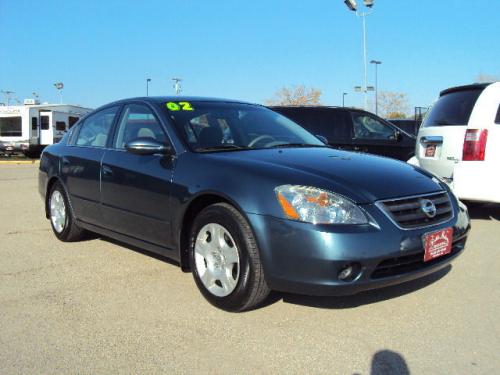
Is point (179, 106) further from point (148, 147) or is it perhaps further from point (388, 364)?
point (388, 364)

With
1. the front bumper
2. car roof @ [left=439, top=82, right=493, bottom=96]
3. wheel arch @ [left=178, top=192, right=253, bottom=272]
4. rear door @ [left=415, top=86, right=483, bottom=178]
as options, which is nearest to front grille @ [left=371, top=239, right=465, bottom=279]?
the front bumper

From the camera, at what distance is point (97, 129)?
5.28 meters

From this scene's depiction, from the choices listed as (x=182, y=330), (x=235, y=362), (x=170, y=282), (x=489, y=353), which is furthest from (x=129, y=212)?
(x=489, y=353)

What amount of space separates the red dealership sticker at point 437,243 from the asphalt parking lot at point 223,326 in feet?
1.39

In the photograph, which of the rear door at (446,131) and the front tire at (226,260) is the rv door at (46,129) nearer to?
the rear door at (446,131)

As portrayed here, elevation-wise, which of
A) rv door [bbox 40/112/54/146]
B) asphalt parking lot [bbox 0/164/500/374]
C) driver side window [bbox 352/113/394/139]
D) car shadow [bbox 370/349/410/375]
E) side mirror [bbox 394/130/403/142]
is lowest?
car shadow [bbox 370/349/410/375]

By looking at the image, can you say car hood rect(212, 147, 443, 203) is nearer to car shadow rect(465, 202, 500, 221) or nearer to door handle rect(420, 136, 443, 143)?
door handle rect(420, 136, 443, 143)

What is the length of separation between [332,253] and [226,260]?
80cm

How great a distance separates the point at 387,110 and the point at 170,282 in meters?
68.7

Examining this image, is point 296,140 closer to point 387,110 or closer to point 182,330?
point 182,330

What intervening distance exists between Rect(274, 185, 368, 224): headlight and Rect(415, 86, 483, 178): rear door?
3.66 m

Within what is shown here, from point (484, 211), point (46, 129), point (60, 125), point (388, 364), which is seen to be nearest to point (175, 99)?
point (388, 364)

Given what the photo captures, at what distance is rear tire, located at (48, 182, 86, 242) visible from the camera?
551 centimetres

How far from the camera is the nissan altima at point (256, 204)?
3.17 m
